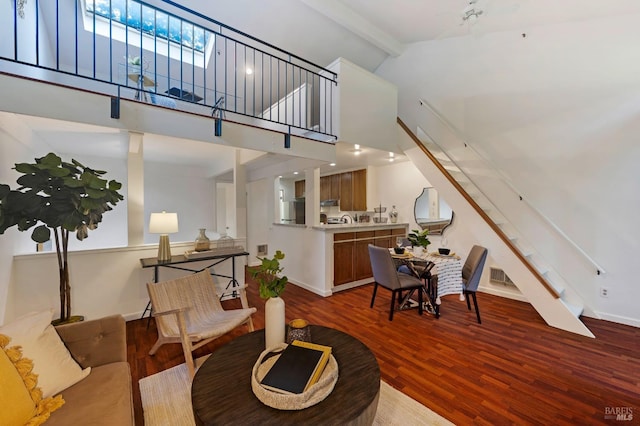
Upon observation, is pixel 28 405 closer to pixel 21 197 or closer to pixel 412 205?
pixel 21 197

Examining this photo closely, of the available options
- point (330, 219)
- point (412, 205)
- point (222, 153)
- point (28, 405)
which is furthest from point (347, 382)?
point (330, 219)

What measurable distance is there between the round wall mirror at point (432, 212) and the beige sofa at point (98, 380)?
183 inches

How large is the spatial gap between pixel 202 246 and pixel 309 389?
2728 mm

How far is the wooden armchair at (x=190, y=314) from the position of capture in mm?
2043

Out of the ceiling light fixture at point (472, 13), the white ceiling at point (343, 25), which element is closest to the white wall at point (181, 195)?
the white ceiling at point (343, 25)

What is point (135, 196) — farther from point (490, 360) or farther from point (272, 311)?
point (490, 360)

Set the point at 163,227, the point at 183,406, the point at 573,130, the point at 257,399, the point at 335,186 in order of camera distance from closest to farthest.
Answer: the point at 257,399, the point at 183,406, the point at 163,227, the point at 573,130, the point at 335,186

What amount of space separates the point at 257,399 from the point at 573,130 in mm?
4607

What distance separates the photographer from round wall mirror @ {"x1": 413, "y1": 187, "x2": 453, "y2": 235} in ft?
15.0

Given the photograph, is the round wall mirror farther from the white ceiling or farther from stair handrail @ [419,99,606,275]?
the white ceiling

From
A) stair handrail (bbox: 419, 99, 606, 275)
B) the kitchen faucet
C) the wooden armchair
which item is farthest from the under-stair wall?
the wooden armchair

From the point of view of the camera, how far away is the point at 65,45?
4.00 metres

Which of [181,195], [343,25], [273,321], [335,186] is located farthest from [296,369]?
[181,195]

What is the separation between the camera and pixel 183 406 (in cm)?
172
